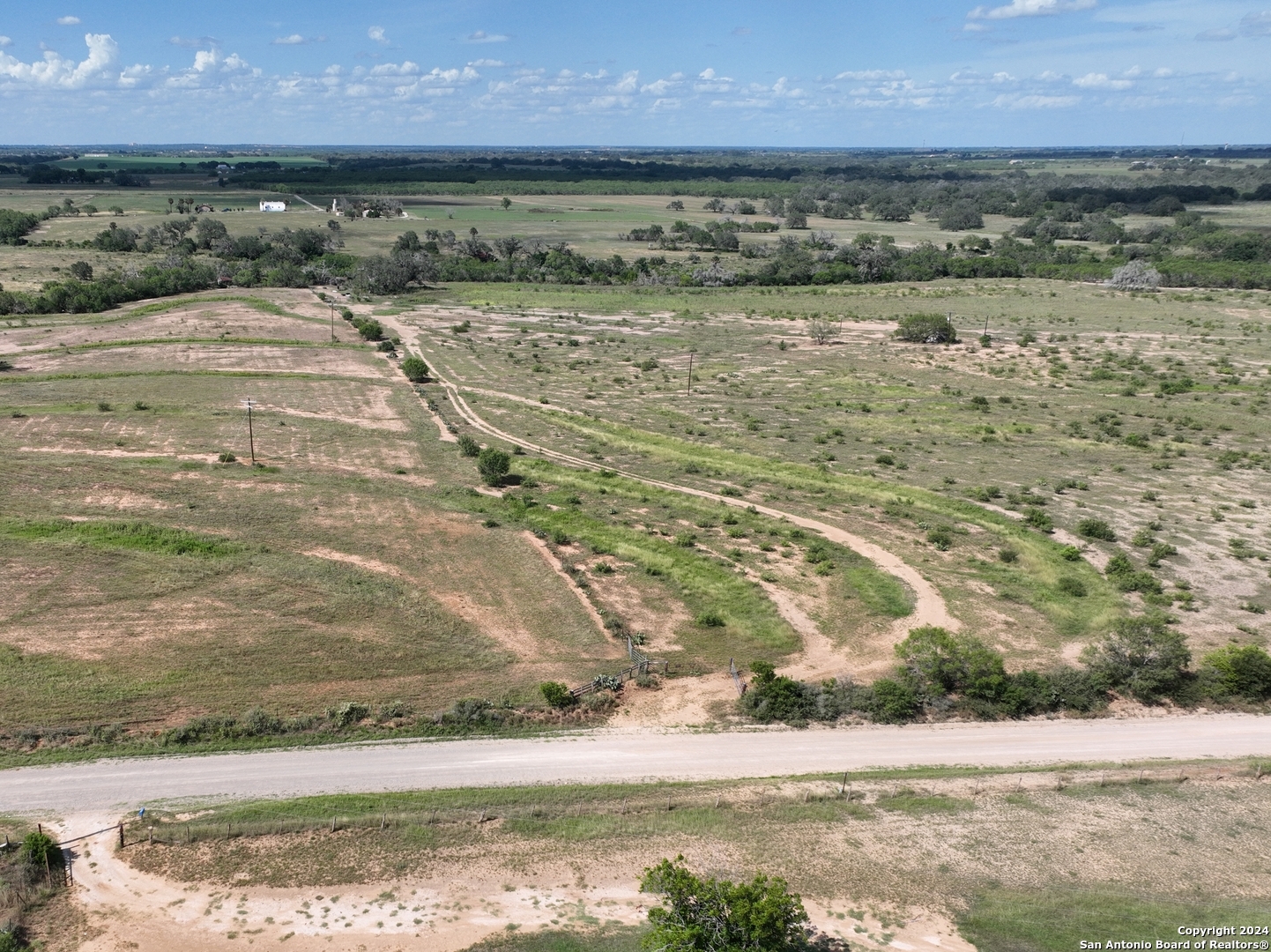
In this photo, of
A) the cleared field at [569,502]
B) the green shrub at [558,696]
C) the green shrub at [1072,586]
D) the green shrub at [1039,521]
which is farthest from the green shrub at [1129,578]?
the green shrub at [558,696]

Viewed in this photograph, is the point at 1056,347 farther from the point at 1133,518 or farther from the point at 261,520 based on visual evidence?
the point at 261,520

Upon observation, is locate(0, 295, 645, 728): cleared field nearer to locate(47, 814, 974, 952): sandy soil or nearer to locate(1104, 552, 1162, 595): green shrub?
locate(47, 814, 974, 952): sandy soil

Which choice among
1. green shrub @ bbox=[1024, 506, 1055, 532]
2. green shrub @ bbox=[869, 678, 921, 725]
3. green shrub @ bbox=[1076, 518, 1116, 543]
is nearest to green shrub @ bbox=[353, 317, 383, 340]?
green shrub @ bbox=[1024, 506, 1055, 532]

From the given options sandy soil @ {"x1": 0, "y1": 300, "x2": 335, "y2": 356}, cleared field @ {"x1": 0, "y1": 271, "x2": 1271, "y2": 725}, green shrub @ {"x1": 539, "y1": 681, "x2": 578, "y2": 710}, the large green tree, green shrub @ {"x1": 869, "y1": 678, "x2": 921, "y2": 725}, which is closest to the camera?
the large green tree

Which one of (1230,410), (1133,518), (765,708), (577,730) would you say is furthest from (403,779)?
(1230,410)

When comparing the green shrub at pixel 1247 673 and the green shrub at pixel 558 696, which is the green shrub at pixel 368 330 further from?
the green shrub at pixel 1247 673

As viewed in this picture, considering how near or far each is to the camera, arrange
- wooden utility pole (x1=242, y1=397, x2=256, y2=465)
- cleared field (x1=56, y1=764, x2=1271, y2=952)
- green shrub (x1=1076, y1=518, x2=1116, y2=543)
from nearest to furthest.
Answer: cleared field (x1=56, y1=764, x2=1271, y2=952)
green shrub (x1=1076, y1=518, x2=1116, y2=543)
wooden utility pole (x1=242, y1=397, x2=256, y2=465)
